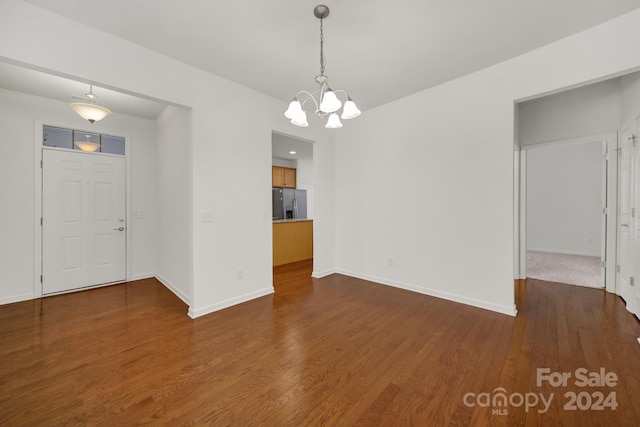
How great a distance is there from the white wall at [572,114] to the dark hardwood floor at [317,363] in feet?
7.61

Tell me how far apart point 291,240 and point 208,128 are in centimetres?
315

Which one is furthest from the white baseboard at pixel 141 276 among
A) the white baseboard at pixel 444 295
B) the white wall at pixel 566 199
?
the white wall at pixel 566 199

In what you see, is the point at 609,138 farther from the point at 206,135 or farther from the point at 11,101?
the point at 11,101

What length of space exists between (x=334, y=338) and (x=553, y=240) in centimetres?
693

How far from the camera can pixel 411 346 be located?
2277mm

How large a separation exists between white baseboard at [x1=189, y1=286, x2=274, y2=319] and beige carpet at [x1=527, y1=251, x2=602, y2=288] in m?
4.47

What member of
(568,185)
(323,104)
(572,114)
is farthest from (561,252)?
(323,104)

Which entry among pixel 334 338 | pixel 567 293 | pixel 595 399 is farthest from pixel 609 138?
pixel 334 338

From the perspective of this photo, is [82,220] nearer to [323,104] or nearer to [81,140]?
[81,140]

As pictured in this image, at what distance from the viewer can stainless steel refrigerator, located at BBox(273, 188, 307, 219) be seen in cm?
739

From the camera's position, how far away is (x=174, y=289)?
3730 millimetres

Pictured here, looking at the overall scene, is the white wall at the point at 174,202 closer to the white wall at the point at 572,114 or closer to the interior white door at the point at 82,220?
the interior white door at the point at 82,220

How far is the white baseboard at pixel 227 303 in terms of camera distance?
2904 millimetres

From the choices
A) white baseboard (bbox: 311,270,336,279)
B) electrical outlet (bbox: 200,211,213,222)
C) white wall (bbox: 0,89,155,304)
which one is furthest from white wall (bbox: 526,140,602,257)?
white wall (bbox: 0,89,155,304)
